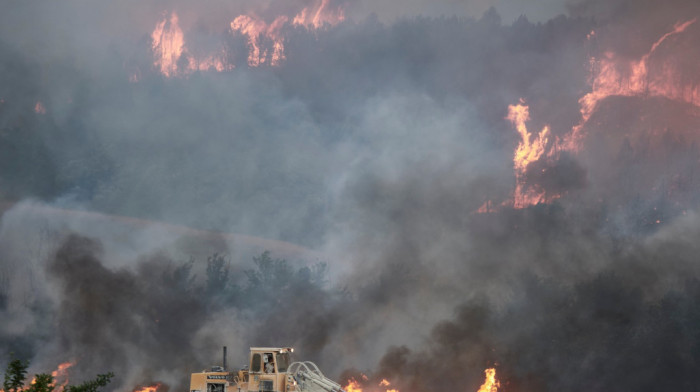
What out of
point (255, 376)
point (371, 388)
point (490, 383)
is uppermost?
point (371, 388)

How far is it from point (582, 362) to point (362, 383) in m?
17.7

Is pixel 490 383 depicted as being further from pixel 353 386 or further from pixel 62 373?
pixel 62 373

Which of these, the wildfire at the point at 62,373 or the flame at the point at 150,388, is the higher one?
the wildfire at the point at 62,373

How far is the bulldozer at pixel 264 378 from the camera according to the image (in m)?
30.3

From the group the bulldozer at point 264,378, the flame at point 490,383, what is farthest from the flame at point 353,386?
the bulldozer at point 264,378

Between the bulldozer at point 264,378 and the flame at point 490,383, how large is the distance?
25.3 m

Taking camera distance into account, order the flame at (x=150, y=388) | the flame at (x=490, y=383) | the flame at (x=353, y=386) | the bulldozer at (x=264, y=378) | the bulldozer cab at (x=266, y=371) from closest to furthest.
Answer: the bulldozer cab at (x=266, y=371) → the bulldozer at (x=264, y=378) → the flame at (x=353, y=386) → the flame at (x=150, y=388) → the flame at (x=490, y=383)

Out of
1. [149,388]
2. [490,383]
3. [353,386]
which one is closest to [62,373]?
[149,388]

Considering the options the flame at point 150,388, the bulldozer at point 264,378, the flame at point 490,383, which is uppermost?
the flame at point 150,388

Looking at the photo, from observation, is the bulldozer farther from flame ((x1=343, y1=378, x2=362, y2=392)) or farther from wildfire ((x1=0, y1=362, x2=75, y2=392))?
wildfire ((x1=0, y1=362, x2=75, y2=392))

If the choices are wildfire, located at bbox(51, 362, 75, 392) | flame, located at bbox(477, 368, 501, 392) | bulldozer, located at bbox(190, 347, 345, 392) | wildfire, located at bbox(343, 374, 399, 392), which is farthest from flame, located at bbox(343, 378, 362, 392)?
wildfire, located at bbox(51, 362, 75, 392)

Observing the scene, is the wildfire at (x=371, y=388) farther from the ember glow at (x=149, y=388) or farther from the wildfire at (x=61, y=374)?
the wildfire at (x=61, y=374)

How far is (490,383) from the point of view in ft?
175

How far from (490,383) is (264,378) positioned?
28.3 m
